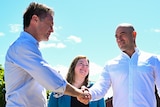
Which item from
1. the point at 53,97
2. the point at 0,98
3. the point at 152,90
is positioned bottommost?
the point at 0,98

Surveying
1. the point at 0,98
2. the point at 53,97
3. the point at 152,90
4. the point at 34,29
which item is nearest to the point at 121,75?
the point at 152,90

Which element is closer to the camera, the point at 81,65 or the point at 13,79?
the point at 13,79

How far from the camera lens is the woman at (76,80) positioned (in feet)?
17.0

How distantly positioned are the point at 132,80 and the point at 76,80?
1.12 m

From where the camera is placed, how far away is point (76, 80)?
Answer: 536 cm

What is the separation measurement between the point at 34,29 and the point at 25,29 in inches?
4.7

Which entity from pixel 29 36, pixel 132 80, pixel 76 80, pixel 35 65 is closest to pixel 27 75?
pixel 35 65

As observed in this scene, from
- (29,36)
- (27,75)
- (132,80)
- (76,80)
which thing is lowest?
(76,80)

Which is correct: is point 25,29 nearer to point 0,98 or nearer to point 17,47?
point 17,47

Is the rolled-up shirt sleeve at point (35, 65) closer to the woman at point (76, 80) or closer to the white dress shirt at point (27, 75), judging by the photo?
the white dress shirt at point (27, 75)

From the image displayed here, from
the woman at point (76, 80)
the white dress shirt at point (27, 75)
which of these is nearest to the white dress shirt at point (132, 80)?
the woman at point (76, 80)

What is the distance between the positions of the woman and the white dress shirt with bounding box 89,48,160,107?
A: 18.3 inches

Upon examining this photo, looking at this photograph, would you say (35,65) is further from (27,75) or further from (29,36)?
(29,36)

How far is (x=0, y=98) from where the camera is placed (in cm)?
2662
